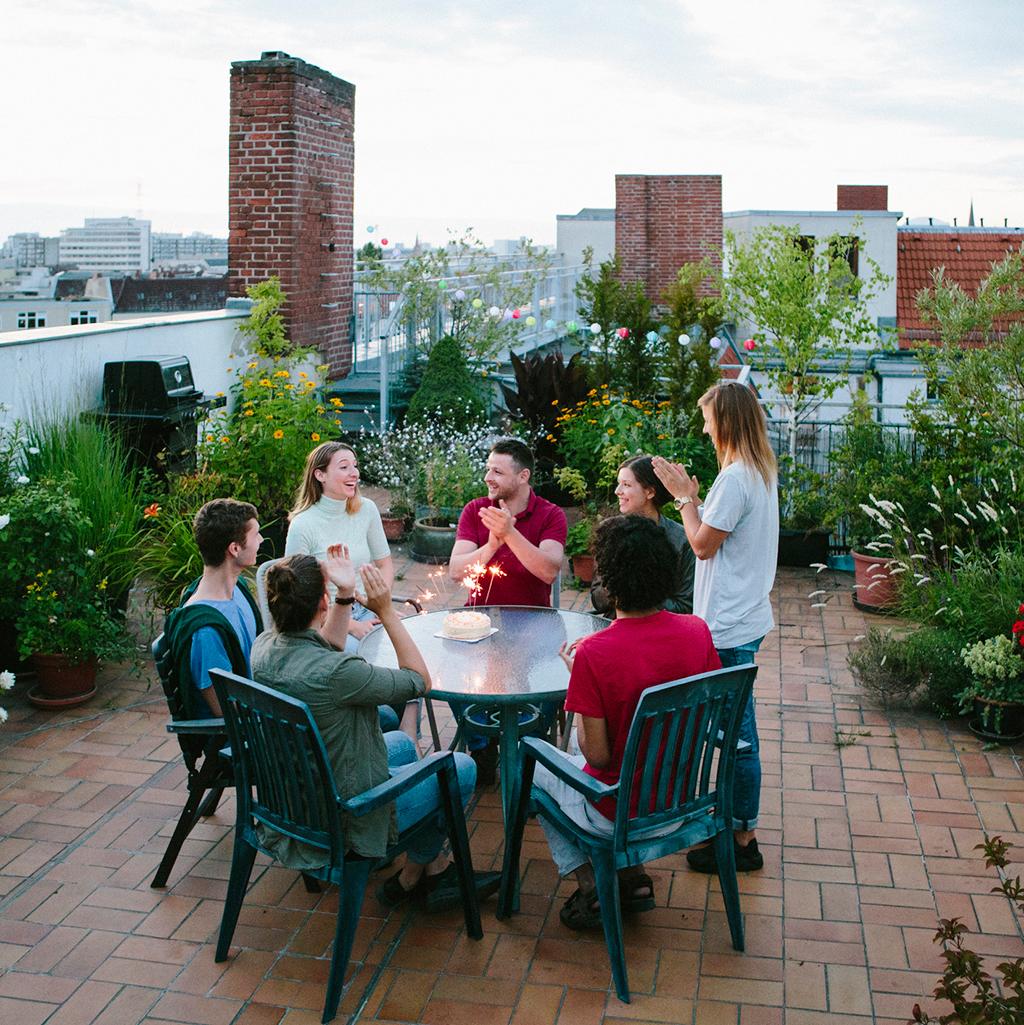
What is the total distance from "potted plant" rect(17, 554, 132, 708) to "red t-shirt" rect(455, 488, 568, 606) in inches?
76.4

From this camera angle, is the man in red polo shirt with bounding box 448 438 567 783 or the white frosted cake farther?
the man in red polo shirt with bounding box 448 438 567 783

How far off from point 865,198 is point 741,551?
2777 centimetres

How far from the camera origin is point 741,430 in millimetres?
4164

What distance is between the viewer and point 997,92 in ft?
54.5

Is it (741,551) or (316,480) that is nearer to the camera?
(741,551)

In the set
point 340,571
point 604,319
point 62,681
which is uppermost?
point 604,319

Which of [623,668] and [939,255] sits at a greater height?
[939,255]

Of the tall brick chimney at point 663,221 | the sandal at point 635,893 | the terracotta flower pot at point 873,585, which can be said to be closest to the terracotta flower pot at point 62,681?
the sandal at point 635,893

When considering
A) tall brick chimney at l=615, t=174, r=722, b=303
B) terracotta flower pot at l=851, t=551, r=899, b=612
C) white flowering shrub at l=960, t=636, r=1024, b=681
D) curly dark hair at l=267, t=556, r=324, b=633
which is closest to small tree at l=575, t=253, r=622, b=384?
terracotta flower pot at l=851, t=551, r=899, b=612

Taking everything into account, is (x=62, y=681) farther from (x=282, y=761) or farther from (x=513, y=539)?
(x=282, y=761)

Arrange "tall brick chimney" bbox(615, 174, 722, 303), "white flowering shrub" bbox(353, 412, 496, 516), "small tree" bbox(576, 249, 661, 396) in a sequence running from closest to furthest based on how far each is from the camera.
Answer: "white flowering shrub" bbox(353, 412, 496, 516) < "small tree" bbox(576, 249, 661, 396) < "tall brick chimney" bbox(615, 174, 722, 303)

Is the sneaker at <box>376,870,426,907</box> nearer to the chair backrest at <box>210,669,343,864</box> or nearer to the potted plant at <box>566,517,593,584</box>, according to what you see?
the chair backrest at <box>210,669,343,864</box>

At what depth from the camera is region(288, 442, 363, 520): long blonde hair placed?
16.4 ft

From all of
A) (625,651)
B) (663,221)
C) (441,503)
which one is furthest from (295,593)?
(663,221)
